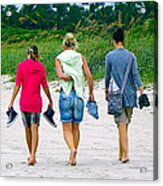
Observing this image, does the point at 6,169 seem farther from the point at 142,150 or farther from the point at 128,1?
the point at 128,1

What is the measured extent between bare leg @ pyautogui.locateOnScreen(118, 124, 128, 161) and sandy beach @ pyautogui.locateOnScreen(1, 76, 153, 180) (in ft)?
0.06

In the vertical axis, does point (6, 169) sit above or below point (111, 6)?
below

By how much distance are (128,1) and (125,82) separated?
1.02 feet

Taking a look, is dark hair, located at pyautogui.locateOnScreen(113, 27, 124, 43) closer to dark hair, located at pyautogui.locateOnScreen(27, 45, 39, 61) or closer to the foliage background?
the foliage background

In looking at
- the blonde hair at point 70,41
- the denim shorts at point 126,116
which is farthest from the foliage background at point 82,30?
the denim shorts at point 126,116

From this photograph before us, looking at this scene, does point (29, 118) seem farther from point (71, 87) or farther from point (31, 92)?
point (71, 87)

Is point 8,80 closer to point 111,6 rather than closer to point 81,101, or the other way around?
point 81,101

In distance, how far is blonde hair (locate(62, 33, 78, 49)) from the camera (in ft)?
10.3

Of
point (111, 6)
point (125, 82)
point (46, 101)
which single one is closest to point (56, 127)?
point (46, 101)

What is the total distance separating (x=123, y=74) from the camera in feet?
10.1

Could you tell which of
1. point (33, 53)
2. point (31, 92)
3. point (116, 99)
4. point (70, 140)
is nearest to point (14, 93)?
point (31, 92)

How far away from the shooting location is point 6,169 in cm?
321

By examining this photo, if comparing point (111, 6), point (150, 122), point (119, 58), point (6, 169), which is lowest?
point (6, 169)

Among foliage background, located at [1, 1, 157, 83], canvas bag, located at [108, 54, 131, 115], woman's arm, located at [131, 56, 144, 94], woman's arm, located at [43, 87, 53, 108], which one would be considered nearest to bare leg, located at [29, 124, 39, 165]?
woman's arm, located at [43, 87, 53, 108]
